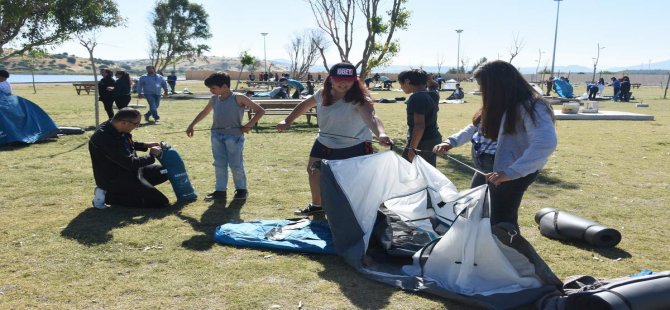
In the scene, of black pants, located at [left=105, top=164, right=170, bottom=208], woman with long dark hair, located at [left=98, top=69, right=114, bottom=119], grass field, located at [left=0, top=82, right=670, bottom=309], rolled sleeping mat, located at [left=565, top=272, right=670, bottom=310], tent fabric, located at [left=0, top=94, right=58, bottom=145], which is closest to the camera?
rolled sleeping mat, located at [left=565, top=272, right=670, bottom=310]

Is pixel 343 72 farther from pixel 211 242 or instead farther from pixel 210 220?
pixel 210 220

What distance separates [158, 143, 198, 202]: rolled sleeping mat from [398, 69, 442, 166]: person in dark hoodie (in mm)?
2535

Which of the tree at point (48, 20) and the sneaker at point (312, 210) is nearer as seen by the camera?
the sneaker at point (312, 210)

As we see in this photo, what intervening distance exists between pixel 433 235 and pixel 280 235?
53.3 inches

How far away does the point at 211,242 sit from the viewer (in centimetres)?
Result: 465

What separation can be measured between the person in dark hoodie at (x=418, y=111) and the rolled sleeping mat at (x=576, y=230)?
1.25m

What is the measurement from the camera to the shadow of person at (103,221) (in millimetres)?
4715

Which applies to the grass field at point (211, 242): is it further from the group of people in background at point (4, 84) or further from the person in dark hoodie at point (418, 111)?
the group of people in background at point (4, 84)

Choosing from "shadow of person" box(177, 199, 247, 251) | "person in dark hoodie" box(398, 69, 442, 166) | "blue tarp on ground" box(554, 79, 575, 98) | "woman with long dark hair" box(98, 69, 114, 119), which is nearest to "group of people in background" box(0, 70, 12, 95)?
"woman with long dark hair" box(98, 69, 114, 119)

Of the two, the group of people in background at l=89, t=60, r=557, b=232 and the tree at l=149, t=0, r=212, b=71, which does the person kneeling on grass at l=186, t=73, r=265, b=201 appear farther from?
the tree at l=149, t=0, r=212, b=71

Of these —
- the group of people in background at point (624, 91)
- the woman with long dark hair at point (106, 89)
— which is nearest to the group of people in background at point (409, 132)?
the woman with long dark hair at point (106, 89)

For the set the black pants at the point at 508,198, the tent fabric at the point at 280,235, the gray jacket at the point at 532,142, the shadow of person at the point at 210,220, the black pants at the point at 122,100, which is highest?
the gray jacket at the point at 532,142

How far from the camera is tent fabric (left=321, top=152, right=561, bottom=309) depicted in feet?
11.1

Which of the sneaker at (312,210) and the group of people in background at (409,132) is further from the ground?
the group of people in background at (409,132)
